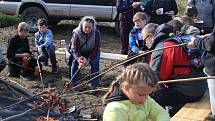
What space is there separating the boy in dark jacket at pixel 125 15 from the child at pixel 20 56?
2.12 metres

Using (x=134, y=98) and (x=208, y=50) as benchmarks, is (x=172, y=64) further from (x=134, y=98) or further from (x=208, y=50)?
(x=134, y=98)

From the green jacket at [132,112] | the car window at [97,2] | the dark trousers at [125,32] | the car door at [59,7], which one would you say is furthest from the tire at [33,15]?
the green jacket at [132,112]

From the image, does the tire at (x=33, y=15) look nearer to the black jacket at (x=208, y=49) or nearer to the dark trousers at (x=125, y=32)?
the dark trousers at (x=125, y=32)

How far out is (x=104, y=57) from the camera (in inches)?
409

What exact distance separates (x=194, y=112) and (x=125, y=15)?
4931 mm

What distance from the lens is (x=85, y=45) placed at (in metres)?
8.45

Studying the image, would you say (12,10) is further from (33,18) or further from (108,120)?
(108,120)

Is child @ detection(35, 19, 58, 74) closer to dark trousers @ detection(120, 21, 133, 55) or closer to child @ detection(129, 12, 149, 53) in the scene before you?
dark trousers @ detection(120, 21, 133, 55)

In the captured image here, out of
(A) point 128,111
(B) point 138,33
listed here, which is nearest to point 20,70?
(B) point 138,33

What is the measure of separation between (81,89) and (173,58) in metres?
3.17

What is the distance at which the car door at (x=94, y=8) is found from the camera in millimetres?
12784

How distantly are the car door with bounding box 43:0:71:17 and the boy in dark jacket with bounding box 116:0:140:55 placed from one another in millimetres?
2950

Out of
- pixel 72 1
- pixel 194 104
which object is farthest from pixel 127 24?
pixel 194 104

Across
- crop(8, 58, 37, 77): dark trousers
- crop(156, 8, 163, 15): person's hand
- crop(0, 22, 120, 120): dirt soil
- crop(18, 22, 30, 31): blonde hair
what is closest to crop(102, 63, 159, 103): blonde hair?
crop(0, 22, 120, 120): dirt soil
